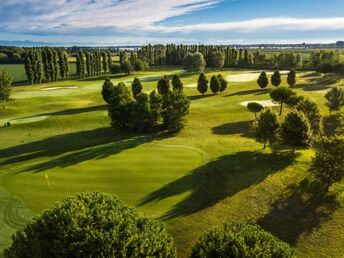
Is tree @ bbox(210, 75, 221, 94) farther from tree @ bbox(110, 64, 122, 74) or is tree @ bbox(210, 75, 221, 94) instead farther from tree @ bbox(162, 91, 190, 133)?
tree @ bbox(110, 64, 122, 74)

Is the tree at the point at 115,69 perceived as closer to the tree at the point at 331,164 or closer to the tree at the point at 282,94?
the tree at the point at 282,94

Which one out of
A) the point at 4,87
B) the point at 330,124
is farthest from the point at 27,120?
the point at 330,124

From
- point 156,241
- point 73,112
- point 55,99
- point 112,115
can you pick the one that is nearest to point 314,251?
point 156,241

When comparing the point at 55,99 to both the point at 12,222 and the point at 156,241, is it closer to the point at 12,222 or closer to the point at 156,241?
the point at 12,222

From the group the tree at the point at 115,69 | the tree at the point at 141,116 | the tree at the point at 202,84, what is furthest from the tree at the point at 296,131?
the tree at the point at 115,69

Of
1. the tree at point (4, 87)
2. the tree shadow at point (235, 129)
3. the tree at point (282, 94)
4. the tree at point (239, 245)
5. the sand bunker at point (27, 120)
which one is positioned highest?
the tree at point (4, 87)

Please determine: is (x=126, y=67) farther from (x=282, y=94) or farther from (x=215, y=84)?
(x=282, y=94)

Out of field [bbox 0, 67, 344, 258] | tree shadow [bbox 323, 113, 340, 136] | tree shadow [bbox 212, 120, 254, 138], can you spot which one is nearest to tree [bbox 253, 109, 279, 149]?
field [bbox 0, 67, 344, 258]
